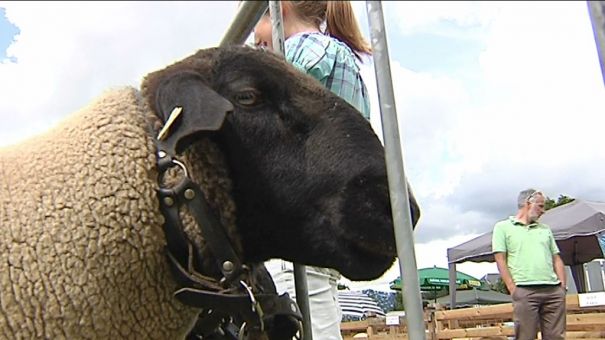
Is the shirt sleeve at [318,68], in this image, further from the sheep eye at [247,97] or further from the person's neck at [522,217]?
the person's neck at [522,217]

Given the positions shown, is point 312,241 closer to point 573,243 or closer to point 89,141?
point 89,141

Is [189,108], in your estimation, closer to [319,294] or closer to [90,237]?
[90,237]

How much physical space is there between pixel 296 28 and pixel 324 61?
361 mm

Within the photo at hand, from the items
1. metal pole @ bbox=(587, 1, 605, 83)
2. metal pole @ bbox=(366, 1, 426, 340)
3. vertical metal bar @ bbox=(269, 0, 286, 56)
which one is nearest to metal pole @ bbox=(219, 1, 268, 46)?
vertical metal bar @ bbox=(269, 0, 286, 56)

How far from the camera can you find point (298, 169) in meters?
2.06

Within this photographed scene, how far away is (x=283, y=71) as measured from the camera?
7.20 ft

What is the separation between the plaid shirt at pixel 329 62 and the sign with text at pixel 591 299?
4.56 meters

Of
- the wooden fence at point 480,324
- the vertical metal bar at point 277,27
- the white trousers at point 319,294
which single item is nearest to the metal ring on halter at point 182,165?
the vertical metal bar at point 277,27

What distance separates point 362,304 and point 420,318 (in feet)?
17.1

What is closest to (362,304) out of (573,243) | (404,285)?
(573,243)

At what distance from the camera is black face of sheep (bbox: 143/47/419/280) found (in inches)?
79.0

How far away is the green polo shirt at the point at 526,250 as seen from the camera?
587cm

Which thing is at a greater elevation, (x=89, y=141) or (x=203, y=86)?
(x=203, y=86)

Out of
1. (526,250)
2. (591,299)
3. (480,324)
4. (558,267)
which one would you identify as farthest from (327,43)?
(480,324)
